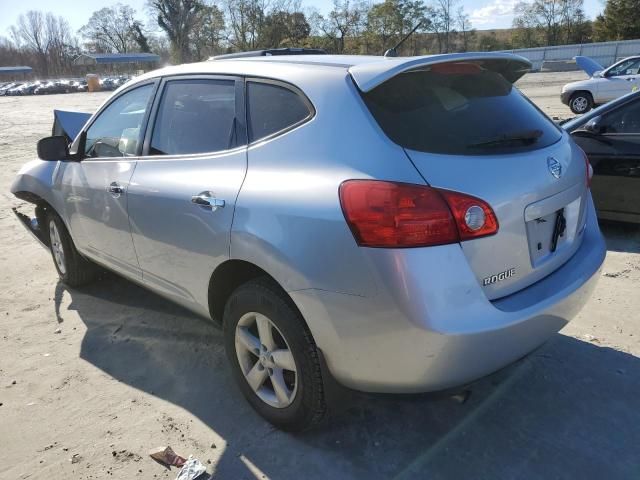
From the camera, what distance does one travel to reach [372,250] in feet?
6.61

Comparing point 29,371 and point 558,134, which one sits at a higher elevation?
point 558,134

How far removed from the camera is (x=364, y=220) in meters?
2.04

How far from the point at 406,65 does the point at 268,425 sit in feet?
6.13

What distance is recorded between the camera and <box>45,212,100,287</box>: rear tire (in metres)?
4.44

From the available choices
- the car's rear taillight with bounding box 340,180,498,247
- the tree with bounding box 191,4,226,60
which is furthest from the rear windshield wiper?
the tree with bounding box 191,4,226,60

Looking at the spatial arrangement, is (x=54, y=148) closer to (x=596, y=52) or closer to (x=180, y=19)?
(x=596, y=52)

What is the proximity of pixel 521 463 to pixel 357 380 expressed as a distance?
2.87 ft

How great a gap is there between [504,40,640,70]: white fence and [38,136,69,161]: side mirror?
36539 mm

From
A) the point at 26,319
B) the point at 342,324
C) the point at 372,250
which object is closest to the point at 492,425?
the point at 342,324

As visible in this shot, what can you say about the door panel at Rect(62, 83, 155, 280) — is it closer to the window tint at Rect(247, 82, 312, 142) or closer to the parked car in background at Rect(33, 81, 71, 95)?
the window tint at Rect(247, 82, 312, 142)

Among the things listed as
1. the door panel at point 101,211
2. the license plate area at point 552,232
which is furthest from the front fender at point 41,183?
the license plate area at point 552,232

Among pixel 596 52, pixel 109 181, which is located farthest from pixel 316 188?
pixel 596 52

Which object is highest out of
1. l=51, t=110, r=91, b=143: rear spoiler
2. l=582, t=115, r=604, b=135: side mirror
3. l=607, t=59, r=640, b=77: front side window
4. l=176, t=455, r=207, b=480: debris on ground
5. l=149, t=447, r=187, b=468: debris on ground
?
l=51, t=110, r=91, b=143: rear spoiler

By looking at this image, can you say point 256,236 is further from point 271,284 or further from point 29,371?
point 29,371
